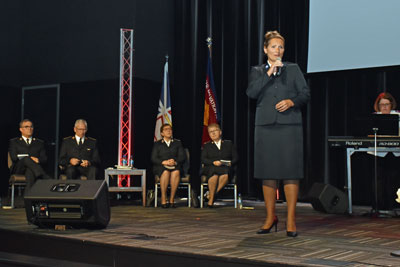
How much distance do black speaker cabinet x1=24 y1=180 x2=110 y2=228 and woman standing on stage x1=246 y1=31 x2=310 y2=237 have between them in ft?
3.70

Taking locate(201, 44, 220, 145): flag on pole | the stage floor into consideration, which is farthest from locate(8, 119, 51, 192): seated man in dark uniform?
locate(201, 44, 220, 145): flag on pole

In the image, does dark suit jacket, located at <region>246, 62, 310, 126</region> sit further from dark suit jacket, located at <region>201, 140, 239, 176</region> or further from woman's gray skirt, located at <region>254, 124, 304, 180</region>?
dark suit jacket, located at <region>201, 140, 239, 176</region>

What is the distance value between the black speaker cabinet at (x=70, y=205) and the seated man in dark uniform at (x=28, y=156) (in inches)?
82.5

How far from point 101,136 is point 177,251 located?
4910 millimetres

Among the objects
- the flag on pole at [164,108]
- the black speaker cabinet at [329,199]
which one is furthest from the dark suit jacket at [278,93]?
the flag on pole at [164,108]

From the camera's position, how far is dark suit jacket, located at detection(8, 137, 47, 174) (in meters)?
5.95

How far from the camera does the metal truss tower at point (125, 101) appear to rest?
6711 mm

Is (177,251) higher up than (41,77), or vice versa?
(41,77)

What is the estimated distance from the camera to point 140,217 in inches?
191

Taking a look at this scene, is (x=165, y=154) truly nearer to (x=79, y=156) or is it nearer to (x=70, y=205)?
(x=79, y=156)

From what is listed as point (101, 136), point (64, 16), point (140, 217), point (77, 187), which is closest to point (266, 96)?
point (77, 187)

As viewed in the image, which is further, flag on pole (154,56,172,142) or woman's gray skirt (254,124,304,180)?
flag on pole (154,56,172,142)

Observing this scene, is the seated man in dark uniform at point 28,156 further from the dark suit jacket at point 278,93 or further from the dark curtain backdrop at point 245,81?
the dark suit jacket at point 278,93

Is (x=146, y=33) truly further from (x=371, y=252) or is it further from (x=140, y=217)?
(x=371, y=252)
